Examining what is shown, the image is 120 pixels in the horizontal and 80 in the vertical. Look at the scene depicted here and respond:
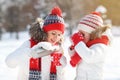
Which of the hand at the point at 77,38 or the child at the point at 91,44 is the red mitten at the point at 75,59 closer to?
the child at the point at 91,44

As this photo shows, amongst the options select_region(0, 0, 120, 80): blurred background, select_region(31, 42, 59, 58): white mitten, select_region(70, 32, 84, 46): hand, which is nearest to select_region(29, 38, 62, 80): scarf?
select_region(31, 42, 59, 58): white mitten

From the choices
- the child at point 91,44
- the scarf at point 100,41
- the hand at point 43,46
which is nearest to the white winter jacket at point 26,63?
the hand at point 43,46

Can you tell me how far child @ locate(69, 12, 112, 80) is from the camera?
4031 millimetres

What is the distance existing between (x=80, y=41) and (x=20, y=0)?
4914cm

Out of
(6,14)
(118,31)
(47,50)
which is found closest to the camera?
(47,50)

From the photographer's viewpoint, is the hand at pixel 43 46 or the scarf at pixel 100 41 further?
the scarf at pixel 100 41

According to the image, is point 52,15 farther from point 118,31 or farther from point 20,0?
point 20,0

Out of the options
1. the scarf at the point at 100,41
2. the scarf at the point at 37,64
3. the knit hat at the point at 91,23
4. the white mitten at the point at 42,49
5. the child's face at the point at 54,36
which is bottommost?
the scarf at the point at 37,64

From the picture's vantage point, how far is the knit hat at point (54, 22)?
4.05 meters

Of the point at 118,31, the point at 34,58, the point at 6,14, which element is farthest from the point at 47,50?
the point at 6,14

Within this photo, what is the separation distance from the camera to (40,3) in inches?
1895

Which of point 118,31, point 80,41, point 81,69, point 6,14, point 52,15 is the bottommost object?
point 81,69

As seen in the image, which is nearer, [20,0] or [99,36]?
[99,36]

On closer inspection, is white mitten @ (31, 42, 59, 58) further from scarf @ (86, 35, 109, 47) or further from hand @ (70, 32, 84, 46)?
scarf @ (86, 35, 109, 47)
